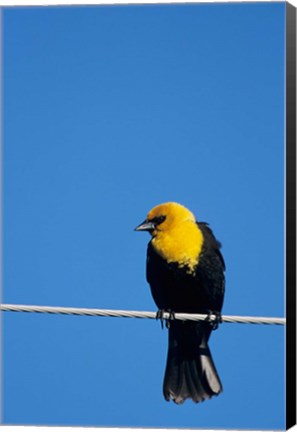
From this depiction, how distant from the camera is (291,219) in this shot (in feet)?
12.5

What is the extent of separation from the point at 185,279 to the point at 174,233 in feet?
0.74

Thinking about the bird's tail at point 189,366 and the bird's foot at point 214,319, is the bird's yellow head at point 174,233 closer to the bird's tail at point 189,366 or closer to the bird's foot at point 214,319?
the bird's foot at point 214,319

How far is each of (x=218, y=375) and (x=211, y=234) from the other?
0.68 meters

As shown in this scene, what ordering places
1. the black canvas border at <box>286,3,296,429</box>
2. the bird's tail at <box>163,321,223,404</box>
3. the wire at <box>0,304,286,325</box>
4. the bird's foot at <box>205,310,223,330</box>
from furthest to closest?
the bird's tail at <box>163,321,223,404</box>, the bird's foot at <box>205,310,223,330</box>, the black canvas border at <box>286,3,296,429</box>, the wire at <box>0,304,286,325</box>

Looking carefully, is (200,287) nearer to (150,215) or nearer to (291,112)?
(150,215)

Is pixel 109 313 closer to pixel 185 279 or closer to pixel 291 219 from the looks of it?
pixel 291 219

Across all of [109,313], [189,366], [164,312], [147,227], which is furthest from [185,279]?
[109,313]

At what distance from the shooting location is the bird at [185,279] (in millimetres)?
4453

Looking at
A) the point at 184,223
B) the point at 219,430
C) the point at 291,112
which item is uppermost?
the point at 291,112

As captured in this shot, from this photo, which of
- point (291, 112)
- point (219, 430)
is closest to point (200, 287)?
point (219, 430)

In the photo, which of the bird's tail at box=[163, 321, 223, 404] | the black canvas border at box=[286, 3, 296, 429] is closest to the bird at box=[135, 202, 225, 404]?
the bird's tail at box=[163, 321, 223, 404]

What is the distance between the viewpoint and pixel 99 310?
3.33m

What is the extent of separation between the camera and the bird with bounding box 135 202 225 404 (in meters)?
4.45

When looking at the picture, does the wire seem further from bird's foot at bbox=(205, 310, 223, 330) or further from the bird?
the bird
